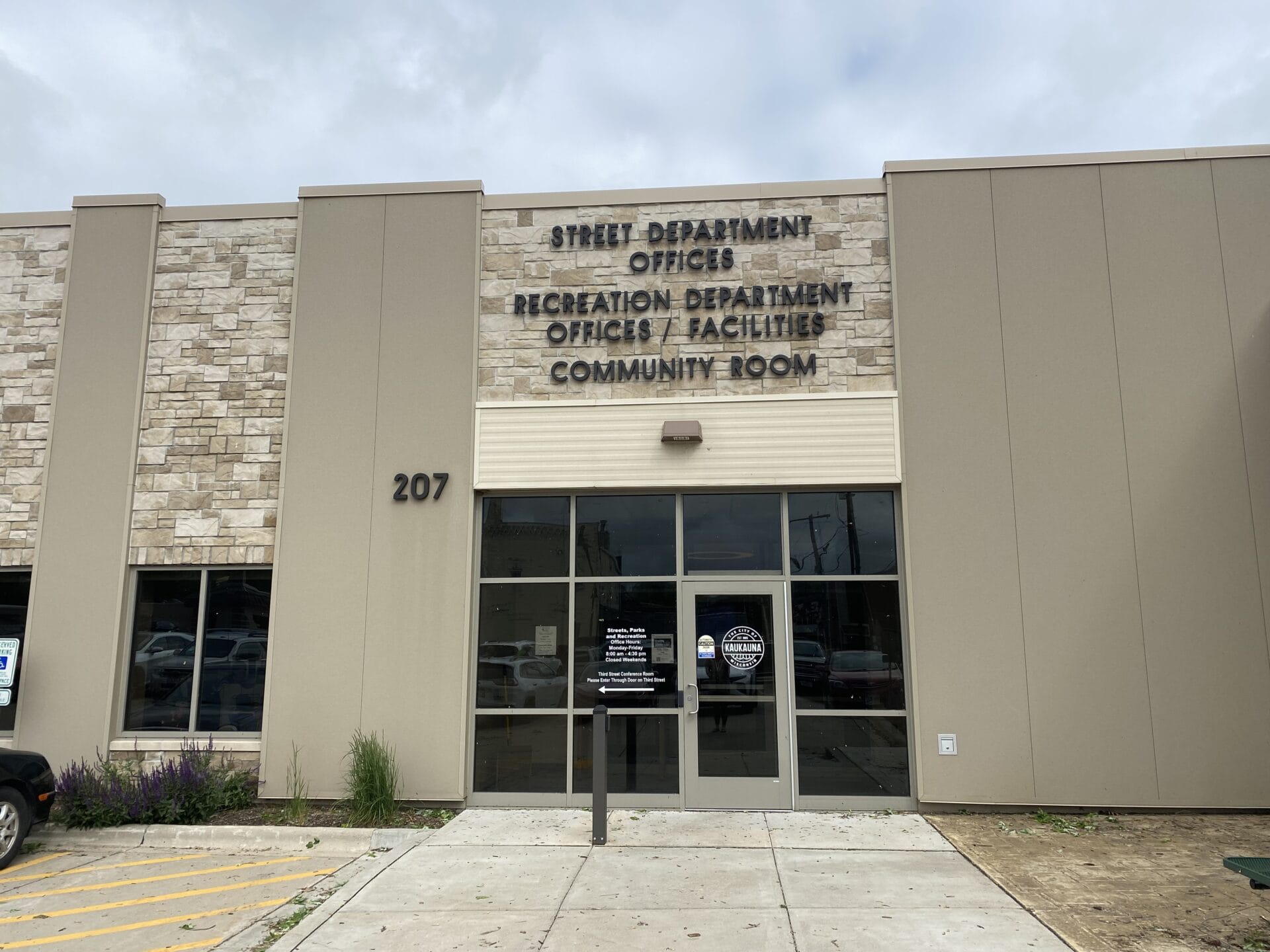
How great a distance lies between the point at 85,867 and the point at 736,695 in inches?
244

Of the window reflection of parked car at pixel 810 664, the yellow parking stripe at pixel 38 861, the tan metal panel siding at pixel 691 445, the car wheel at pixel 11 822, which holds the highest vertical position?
the tan metal panel siding at pixel 691 445

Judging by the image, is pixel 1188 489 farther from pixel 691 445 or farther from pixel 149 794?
pixel 149 794

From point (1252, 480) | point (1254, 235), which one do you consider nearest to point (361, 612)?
point (1252, 480)

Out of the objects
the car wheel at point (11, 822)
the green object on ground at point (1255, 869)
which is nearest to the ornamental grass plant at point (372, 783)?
the car wheel at point (11, 822)

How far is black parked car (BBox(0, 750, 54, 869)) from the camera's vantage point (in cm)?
763

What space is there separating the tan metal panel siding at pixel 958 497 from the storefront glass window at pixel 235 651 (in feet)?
23.2

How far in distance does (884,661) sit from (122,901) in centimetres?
716

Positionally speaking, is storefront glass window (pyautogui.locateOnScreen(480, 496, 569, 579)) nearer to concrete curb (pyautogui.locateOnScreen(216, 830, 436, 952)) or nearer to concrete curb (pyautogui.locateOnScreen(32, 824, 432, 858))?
concrete curb (pyautogui.locateOnScreen(32, 824, 432, 858))

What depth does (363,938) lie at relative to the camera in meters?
5.88

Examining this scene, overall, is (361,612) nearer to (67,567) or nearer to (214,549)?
(214,549)

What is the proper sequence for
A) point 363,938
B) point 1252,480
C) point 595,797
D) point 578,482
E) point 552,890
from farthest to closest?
point 578,482
point 1252,480
point 595,797
point 552,890
point 363,938

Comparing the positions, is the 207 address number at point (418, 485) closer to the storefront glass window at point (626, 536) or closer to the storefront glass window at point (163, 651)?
the storefront glass window at point (626, 536)

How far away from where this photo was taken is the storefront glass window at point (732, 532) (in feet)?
31.7

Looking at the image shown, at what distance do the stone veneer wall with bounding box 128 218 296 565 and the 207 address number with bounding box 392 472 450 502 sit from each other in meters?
1.46
